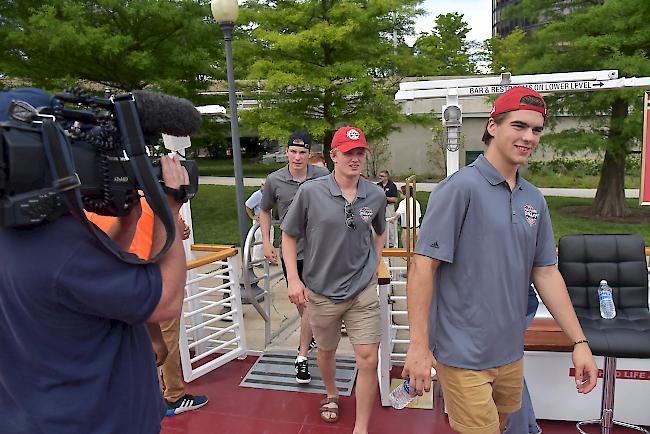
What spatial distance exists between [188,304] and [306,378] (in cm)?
142

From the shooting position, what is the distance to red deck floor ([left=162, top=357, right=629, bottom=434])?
10.6 feet

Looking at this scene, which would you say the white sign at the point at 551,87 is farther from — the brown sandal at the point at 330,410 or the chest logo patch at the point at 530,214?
the brown sandal at the point at 330,410

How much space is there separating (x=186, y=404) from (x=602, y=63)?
10839 mm

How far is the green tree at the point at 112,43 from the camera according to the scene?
9594mm

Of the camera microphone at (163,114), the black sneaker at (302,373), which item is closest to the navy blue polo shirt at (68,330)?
the camera microphone at (163,114)

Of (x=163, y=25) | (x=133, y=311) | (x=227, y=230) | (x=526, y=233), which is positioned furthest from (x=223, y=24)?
(x=227, y=230)

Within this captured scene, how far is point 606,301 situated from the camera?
3119mm

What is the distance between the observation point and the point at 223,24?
18.3ft

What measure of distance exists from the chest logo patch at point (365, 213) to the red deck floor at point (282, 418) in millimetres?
1377

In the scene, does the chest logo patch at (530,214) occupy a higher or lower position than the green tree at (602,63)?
lower

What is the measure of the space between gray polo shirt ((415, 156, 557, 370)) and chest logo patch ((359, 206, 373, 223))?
3.38 feet

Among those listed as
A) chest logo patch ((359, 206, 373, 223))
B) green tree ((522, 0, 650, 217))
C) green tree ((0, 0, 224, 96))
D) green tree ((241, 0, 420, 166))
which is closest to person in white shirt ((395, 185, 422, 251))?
chest logo patch ((359, 206, 373, 223))

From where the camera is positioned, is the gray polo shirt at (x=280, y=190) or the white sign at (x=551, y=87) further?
the gray polo shirt at (x=280, y=190)

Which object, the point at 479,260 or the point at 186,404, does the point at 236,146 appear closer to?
the point at 186,404
